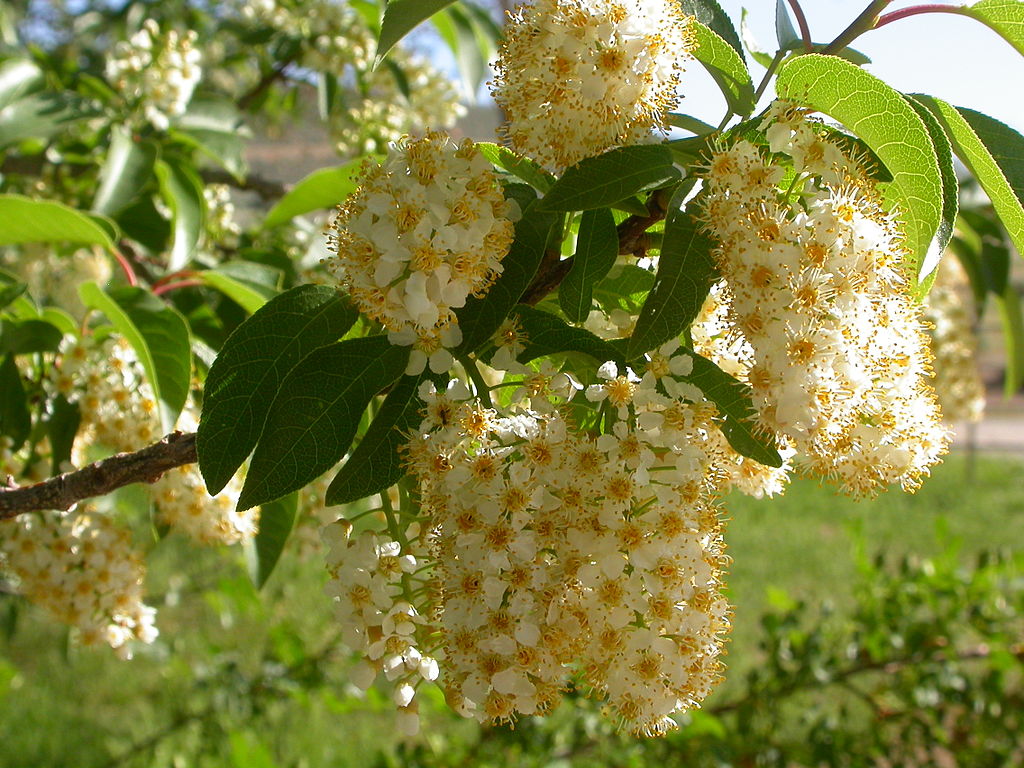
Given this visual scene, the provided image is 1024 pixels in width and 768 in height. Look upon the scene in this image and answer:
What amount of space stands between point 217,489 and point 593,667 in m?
0.35

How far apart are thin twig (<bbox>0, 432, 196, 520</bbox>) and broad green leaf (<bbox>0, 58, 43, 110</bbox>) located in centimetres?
122

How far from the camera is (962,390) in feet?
10.6

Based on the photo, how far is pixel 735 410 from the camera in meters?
0.86

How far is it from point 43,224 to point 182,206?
0.43m

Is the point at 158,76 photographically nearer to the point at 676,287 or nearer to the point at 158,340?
the point at 158,340

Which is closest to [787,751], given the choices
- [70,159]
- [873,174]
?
[873,174]

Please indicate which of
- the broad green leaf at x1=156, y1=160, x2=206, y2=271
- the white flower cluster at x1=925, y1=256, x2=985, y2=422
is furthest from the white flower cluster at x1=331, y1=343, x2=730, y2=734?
the white flower cluster at x1=925, y1=256, x2=985, y2=422

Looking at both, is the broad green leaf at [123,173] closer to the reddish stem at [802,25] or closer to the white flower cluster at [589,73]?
the white flower cluster at [589,73]

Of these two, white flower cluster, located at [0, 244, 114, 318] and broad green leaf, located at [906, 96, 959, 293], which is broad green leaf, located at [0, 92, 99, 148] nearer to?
white flower cluster, located at [0, 244, 114, 318]

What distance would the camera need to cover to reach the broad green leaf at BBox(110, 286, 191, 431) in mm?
1261

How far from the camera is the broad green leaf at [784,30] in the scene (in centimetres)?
94

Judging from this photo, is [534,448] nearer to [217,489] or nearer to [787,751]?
[217,489]

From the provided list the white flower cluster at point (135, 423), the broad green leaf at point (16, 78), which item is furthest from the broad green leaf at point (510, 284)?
the broad green leaf at point (16, 78)

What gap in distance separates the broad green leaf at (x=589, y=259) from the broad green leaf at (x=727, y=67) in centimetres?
17
